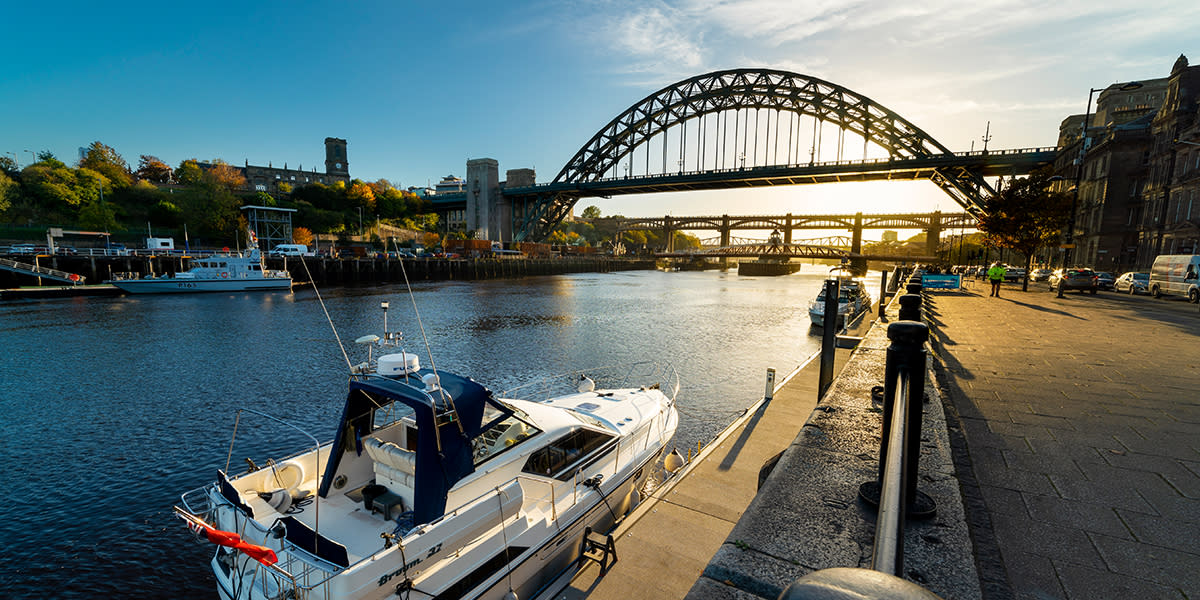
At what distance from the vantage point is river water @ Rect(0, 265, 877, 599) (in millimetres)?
9078

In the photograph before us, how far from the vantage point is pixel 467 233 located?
102750 millimetres

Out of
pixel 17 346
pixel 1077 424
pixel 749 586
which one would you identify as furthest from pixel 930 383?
pixel 17 346

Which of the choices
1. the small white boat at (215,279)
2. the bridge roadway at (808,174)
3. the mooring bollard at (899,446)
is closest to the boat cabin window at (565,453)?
the mooring bollard at (899,446)

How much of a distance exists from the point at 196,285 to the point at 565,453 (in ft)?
185

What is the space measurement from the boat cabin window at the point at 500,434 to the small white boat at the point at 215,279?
55206mm

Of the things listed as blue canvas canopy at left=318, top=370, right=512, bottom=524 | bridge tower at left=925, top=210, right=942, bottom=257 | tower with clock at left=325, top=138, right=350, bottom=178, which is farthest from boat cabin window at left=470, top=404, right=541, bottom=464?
tower with clock at left=325, top=138, right=350, bottom=178

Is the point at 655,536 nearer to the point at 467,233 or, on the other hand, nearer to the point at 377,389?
the point at 377,389

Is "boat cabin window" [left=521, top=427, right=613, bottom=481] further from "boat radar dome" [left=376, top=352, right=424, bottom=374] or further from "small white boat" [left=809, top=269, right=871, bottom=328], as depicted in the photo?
"small white boat" [left=809, top=269, right=871, bottom=328]

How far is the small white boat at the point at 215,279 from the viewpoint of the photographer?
45656 millimetres

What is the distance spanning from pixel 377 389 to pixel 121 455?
37.0ft

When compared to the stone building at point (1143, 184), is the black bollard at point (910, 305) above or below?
below

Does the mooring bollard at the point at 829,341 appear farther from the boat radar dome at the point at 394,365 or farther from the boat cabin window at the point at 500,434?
the boat radar dome at the point at 394,365

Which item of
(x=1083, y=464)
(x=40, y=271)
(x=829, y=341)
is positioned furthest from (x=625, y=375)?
(x=40, y=271)

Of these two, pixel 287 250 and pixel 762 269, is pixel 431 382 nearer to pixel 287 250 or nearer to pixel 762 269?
pixel 287 250
